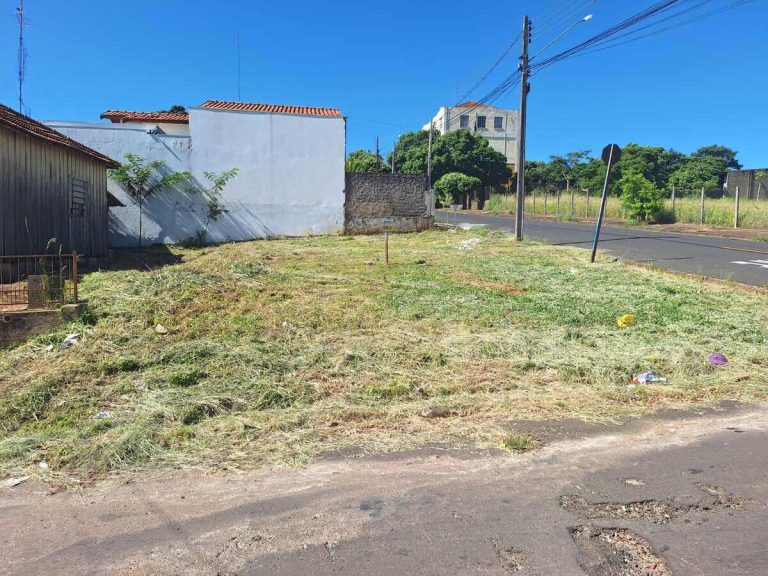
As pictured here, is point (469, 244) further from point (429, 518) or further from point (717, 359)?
point (429, 518)

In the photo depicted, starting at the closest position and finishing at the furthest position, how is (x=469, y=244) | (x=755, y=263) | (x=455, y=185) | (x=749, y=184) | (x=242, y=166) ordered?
(x=755, y=263) < (x=469, y=244) < (x=242, y=166) < (x=749, y=184) < (x=455, y=185)

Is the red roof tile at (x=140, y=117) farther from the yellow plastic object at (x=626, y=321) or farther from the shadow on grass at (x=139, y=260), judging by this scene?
the yellow plastic object at (x=626, y=321)

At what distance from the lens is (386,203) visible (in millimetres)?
22875

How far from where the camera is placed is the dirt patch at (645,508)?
294 centimetres

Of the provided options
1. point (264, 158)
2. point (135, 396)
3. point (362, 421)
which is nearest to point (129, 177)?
point (264, 158)

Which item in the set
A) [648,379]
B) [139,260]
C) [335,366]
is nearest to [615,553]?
[648,379]

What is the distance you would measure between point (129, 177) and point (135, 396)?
16.3 metres

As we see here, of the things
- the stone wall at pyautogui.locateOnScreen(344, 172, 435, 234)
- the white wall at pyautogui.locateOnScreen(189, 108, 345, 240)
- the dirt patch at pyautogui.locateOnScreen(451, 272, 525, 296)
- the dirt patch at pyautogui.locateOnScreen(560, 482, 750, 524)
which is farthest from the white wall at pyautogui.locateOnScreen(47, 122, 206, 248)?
the dirt patch at pyautogui.locateOnScreen(560, 482, 750, 524)

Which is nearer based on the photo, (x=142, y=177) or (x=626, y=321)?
(x=626, y=321)

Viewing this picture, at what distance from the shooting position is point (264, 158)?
20906mm

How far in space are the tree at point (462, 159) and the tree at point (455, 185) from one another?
3.16 m

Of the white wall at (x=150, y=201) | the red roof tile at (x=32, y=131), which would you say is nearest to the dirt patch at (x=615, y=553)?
the red roof tile at (x=32, y=131)

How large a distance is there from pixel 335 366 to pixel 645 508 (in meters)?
3.20

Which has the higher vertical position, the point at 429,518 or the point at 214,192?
the point at 214,192
